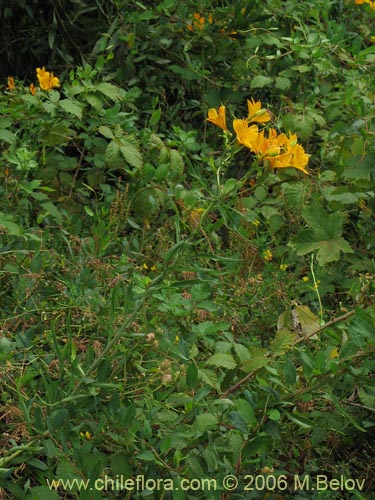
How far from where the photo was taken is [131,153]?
9.73 feet

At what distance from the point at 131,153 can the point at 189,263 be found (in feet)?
1.53

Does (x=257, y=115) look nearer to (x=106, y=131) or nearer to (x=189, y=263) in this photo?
(x=189, y=263)

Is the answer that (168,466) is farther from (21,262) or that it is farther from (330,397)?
(21,262)

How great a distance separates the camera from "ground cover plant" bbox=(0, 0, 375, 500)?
1.78 m

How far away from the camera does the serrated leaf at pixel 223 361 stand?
1.98 m

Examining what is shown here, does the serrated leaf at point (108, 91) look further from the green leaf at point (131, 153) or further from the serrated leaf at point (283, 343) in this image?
the serrated leaf at point (283, 343)

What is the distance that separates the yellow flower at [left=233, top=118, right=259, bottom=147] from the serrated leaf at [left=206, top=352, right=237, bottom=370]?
1.61 feet

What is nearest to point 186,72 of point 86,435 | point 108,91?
A: point 108,91

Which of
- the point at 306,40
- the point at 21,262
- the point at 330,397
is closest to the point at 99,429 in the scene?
the point at 330,397

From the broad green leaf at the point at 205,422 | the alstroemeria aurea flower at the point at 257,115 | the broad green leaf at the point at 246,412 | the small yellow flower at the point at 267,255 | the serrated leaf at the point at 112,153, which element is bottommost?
the small yellow flower at the point at 267,255

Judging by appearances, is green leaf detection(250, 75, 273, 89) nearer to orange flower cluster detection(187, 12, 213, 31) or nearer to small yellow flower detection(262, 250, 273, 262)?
orange flower cluster detection(187, 12, 213, 31)

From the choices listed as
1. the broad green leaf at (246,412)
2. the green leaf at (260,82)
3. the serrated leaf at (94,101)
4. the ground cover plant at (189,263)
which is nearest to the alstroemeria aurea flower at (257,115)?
the ground cover plant at (189,263)

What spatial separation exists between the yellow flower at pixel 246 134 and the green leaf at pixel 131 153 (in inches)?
43.3

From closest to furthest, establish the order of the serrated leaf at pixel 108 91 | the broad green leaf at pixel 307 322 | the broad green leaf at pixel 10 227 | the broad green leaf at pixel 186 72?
the broad green leaf at pixel 307 322, the broad green leaf at pixel 10 227, the serrated leaf at pixel 108 91, the broad green leaf at pixel 186 72
